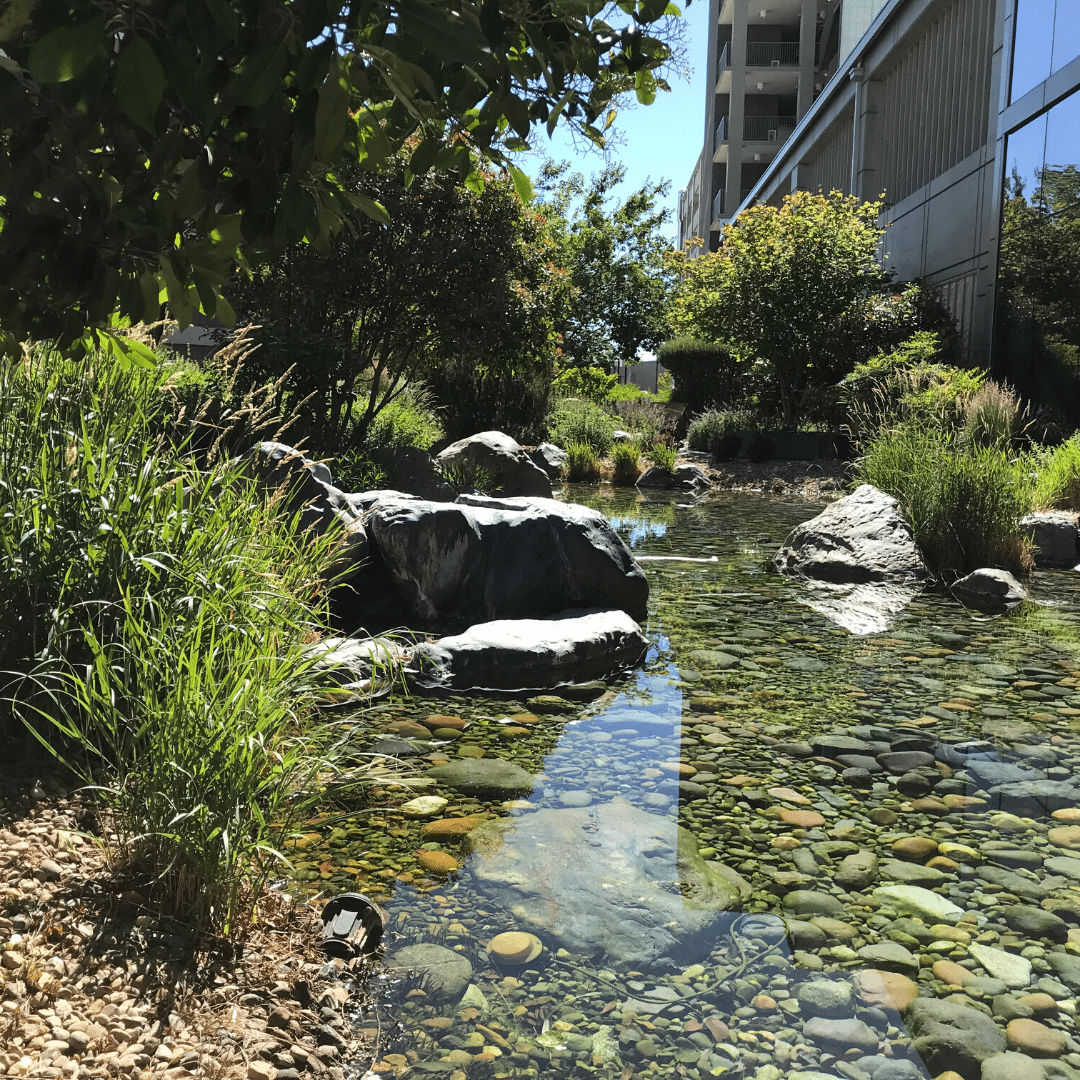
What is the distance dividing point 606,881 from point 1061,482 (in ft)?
28.9

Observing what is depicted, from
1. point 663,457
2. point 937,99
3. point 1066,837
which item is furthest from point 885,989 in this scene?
point 937,99

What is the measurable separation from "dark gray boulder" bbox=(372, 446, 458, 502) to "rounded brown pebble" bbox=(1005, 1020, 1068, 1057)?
763cm

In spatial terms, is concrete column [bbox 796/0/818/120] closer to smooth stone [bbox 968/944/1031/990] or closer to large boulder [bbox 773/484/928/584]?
large boulder [bbox 773/484/928/584]

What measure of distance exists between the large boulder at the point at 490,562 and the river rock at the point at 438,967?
349cm

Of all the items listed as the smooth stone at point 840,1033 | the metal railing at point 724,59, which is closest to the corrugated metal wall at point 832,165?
the metal railing at point 724,59

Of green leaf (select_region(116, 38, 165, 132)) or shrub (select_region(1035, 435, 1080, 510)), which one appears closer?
→ green leaf (select_region(116, 38, 165, 132))

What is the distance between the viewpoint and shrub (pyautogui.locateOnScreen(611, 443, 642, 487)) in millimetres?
16641

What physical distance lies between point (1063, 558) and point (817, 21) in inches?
1315

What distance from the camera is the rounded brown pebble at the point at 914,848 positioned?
3123 millimetres

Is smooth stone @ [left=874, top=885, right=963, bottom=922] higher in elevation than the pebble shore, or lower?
lower

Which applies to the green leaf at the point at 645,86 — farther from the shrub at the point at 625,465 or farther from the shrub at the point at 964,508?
the shrub at the point at 625,465

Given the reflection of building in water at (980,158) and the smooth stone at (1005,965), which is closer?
the smooth stone at (1005,965)

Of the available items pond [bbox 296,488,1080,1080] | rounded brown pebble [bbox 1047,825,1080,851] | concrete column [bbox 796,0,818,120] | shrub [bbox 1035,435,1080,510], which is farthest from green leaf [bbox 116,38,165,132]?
concrete column [bbox 796,0,818,120]

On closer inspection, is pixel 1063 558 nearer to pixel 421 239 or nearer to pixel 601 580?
pixel 601 580
